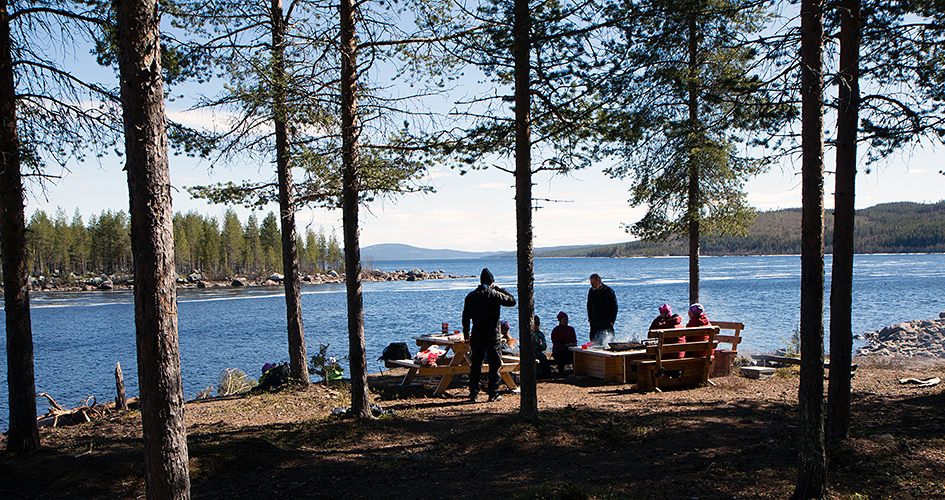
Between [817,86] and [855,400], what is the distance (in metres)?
5.75

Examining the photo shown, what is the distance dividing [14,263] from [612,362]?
8.96m

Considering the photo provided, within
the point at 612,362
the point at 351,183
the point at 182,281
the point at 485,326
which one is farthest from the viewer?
the point at 182,281

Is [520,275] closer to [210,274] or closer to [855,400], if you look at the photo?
[855,400]

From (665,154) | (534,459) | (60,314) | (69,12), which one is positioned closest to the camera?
(534,459)

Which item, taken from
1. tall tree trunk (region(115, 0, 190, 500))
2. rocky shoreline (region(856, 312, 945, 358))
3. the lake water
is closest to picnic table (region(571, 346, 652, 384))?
the lake water

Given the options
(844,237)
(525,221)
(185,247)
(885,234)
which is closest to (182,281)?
(185,247)

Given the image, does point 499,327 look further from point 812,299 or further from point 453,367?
point 812,299

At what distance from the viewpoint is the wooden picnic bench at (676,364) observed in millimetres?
9484

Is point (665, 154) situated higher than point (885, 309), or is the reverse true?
point (665, 154)

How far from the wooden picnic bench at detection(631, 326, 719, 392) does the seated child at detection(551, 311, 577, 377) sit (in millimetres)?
1948

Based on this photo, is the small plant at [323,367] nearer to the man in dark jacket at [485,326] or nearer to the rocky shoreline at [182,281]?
the man in dark jacket at [485,326]

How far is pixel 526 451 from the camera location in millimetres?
6207

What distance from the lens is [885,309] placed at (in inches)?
1362

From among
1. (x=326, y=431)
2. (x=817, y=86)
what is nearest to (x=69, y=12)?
(x=326, y=431)
